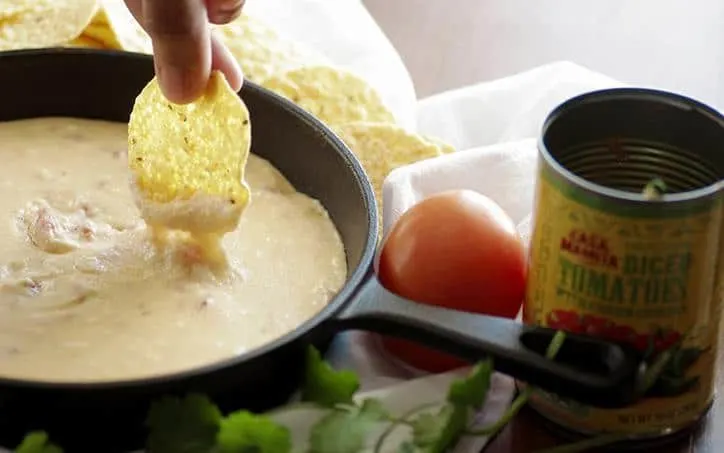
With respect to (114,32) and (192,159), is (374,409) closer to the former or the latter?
(192,159)

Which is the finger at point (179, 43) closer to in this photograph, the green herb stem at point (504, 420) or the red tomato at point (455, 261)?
the red tomato at point (455, 261)

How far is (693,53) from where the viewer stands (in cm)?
175

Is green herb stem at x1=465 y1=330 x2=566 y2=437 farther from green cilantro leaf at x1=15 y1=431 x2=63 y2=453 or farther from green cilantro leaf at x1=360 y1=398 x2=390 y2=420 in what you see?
green cilantro leaf at x1=15 y1=431 x2=63 y2=453

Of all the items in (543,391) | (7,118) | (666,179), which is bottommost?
(7,118)

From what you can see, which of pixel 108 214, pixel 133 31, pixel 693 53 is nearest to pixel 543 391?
pixel 108 214

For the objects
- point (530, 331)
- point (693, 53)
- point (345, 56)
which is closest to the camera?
point (530, 331)

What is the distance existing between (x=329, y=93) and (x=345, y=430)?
0.63 meters

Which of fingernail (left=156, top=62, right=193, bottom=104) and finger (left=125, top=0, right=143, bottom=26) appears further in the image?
finger (left=125, top=0, right=143, bottom=26)

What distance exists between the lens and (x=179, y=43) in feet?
3.08

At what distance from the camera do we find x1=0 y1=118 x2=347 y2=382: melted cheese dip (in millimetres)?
1013

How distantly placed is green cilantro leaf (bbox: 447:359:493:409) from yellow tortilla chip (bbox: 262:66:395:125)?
576 millimetres

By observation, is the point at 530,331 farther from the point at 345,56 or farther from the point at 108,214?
the point at 345,56

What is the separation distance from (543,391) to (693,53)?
3.16ft

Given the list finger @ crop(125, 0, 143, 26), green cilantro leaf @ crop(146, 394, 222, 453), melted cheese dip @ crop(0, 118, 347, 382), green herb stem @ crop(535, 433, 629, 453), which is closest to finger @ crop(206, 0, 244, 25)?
finger @ crop(125, 0, 143, 26)
